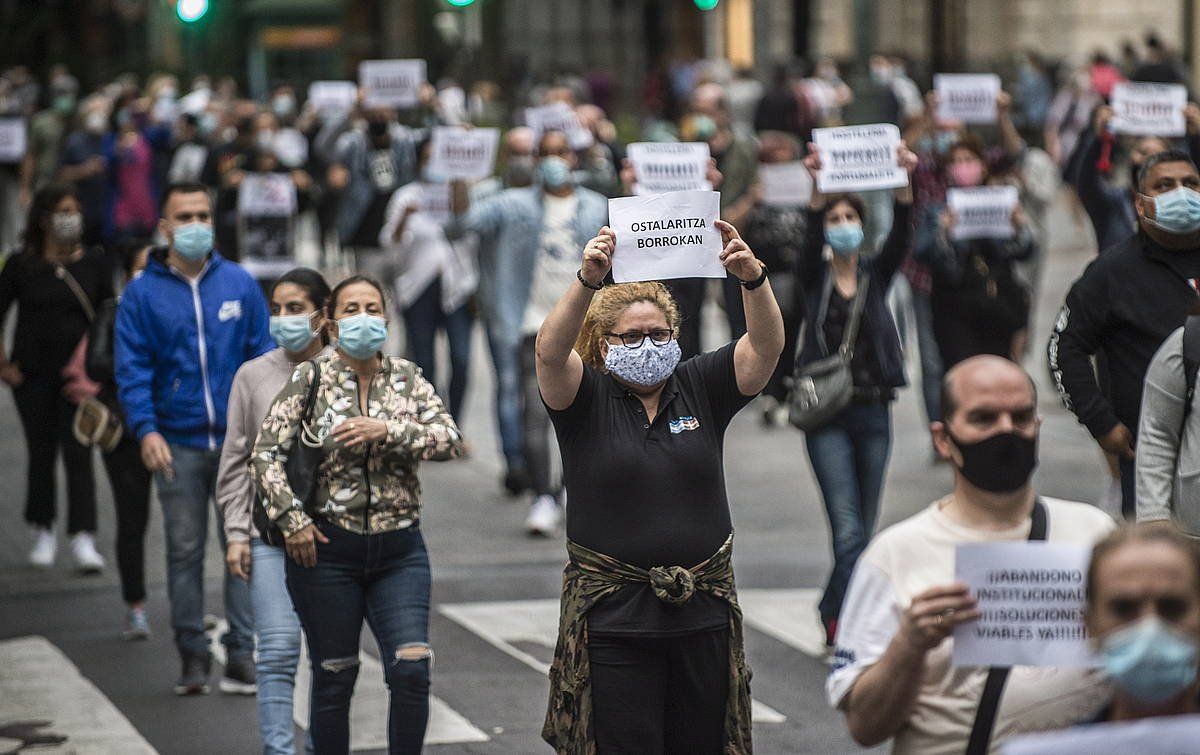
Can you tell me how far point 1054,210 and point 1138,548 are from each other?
26.5 metres

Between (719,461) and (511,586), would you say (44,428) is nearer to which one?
(511,586)

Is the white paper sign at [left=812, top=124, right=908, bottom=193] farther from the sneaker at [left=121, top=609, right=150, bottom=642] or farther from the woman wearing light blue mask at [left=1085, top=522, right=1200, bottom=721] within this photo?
the woman wearing light blue mask at [left=1085, top=522, right=1200, bottom=721]

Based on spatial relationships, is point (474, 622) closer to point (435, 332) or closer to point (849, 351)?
point (849, 351)

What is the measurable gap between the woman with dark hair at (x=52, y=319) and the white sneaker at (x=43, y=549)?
0.24m

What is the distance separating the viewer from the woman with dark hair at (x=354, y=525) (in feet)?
20.1

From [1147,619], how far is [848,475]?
5.19 metres

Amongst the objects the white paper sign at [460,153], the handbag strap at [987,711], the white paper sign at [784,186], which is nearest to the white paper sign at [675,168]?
the white paper sign at [460,153]

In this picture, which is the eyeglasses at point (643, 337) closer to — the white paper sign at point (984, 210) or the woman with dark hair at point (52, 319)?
the woman with dark hair at point (52, 319)

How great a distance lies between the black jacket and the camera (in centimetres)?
691

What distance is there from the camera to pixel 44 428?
33.8 feet

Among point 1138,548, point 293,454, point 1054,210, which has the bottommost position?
point 1054,210

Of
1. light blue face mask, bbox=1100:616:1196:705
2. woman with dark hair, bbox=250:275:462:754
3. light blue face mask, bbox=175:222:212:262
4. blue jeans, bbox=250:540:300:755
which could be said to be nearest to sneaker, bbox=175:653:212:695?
blue jeans, bbox=250:540:300:755

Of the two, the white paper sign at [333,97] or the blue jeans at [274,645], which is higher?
the white paper sign at [333,97]

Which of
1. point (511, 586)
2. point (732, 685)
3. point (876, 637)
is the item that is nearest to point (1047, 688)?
point (876, 637)
